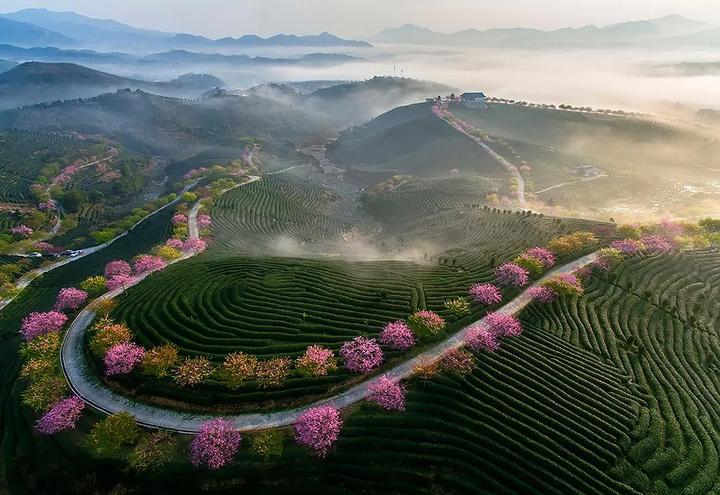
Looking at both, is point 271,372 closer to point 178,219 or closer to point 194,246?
point 194,246

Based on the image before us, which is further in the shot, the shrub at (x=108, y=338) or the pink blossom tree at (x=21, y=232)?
the pink blossom tree at (x=21, y=232)

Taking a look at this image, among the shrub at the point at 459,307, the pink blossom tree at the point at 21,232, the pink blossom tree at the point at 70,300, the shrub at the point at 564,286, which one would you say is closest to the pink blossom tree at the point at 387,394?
the shrub at the point at 459,307

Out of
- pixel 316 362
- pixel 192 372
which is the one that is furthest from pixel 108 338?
pixel 316 362

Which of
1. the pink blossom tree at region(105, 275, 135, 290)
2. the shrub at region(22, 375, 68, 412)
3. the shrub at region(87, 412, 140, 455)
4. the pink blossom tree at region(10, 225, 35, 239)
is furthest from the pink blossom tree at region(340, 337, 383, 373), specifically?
the pink blossom tree at region(10, 225, 35, 239)

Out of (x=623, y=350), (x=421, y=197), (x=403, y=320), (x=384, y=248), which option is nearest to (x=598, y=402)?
(x=623, y=350)

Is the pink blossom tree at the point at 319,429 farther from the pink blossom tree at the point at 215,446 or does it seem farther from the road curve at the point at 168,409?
the pink blossom tree at the point at 215,446

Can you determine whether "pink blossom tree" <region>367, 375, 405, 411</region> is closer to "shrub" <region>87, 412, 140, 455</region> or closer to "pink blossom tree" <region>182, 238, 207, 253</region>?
"shrub" <region>87, 412, 140, 455</region>

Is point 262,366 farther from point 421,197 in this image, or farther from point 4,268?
point 421,197
